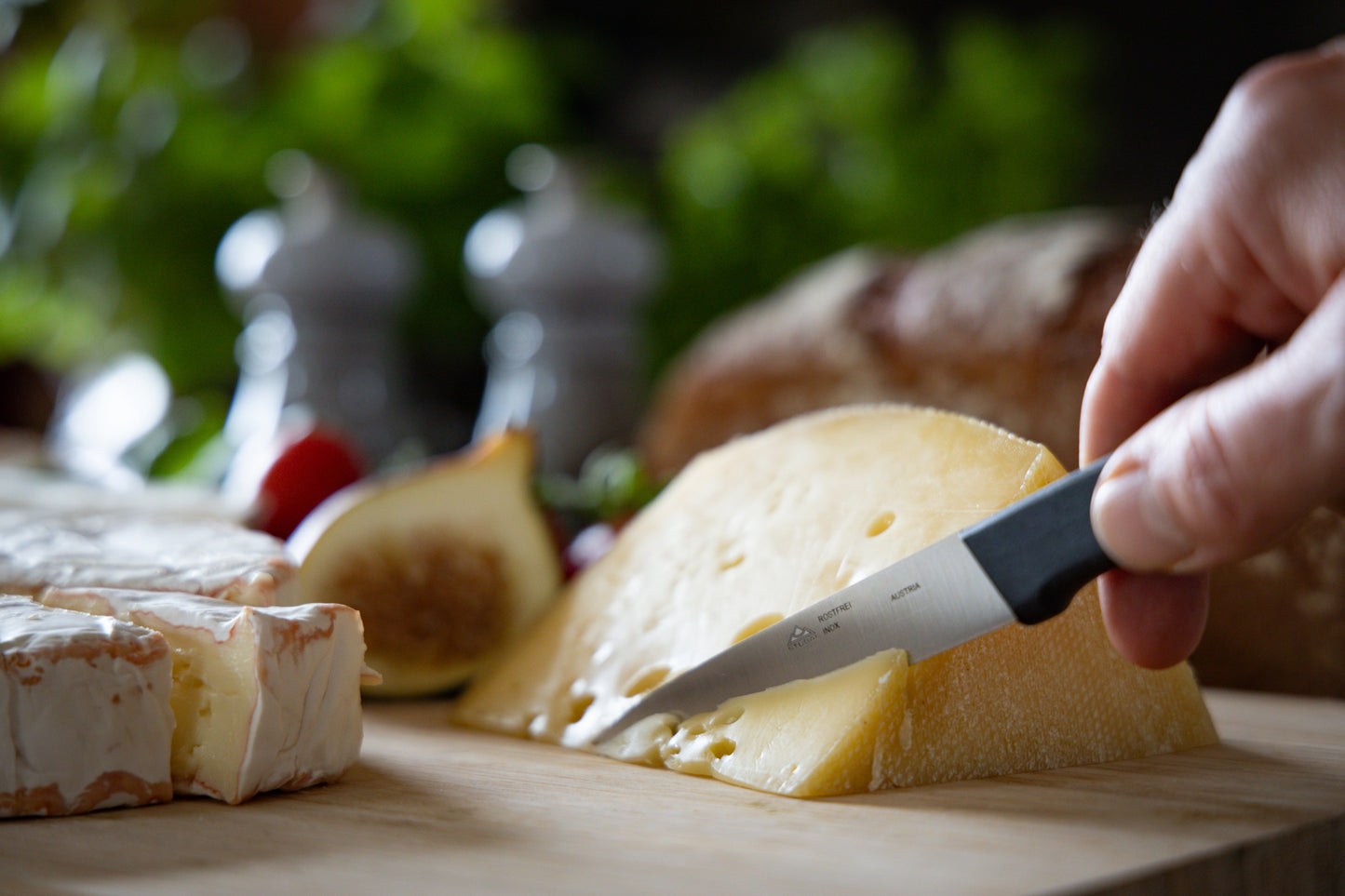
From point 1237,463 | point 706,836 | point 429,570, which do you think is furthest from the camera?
point 429,570

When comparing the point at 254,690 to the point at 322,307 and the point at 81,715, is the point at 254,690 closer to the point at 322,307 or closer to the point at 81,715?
the point at 81,715

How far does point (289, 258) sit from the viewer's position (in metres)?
2.50

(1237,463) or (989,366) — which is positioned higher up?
(1237,463)

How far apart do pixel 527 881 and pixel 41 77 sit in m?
3.28

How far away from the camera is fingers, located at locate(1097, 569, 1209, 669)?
93cm

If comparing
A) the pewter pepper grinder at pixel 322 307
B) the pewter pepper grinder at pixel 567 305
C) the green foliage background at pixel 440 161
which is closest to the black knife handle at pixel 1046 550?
the pewter pepper grinder at pixel 567 305

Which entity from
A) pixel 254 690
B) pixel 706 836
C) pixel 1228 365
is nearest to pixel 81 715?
pixel 254 690

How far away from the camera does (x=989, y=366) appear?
176 cm

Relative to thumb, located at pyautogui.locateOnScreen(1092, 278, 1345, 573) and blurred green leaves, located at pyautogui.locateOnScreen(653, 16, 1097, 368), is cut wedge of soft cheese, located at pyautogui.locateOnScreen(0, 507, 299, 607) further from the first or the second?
blurred green leaves, located at pyautogui.locateOnScreen(653, 16, 1097, 368)

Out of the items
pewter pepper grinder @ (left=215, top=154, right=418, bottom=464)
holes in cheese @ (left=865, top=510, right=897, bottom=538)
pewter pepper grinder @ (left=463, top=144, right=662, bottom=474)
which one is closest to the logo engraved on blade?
holes in cheese @ (left=865, top=510, right=897, bottom=538)

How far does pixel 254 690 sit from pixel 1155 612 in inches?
27.2

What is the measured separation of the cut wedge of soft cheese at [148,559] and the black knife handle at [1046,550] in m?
0.62

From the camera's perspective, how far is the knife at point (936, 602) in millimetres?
879

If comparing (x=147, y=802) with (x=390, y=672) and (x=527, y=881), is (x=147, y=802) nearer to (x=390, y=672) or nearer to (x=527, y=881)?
(x=527, y=881)
